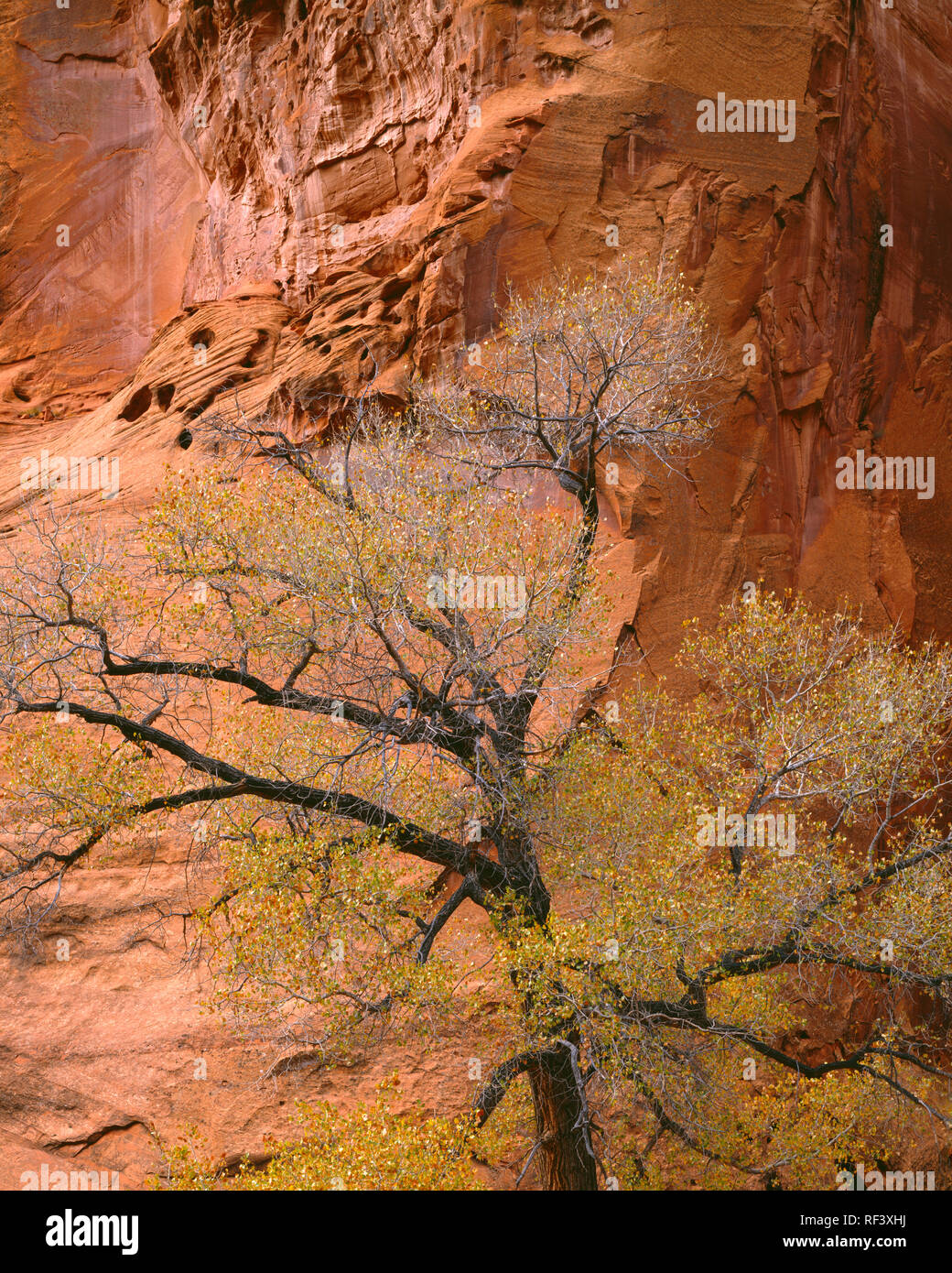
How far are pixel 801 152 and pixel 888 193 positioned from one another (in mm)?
2920

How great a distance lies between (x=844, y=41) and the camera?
22188 millimetres

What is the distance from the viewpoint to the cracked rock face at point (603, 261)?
767 inches

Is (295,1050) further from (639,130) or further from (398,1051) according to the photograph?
(639,130)

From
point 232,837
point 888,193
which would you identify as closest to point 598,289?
point 888,193

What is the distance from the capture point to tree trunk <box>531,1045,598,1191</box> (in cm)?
1328

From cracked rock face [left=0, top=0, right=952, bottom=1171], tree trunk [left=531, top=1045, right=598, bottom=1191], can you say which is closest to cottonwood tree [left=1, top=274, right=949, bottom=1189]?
tree trunk [left=531, top=1045, right=598, bottom=1191]

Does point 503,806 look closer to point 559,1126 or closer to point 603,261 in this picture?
point 559,1126

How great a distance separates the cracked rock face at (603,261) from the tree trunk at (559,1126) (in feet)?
14.5

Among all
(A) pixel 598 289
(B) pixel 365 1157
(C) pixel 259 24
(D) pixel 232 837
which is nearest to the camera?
(B) pixel 365 1157

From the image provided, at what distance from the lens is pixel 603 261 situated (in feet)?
68.1

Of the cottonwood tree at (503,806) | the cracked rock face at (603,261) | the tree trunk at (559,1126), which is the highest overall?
the cracked rock face at (603,261)

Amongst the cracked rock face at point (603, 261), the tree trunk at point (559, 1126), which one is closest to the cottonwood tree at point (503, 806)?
the tree trunk at point (559, 1126)

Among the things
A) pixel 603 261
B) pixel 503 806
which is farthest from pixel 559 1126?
pixel 603 261

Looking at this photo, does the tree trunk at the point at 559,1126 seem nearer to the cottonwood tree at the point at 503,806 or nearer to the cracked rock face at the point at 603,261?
the cottonwood tree at the point at 503,806
